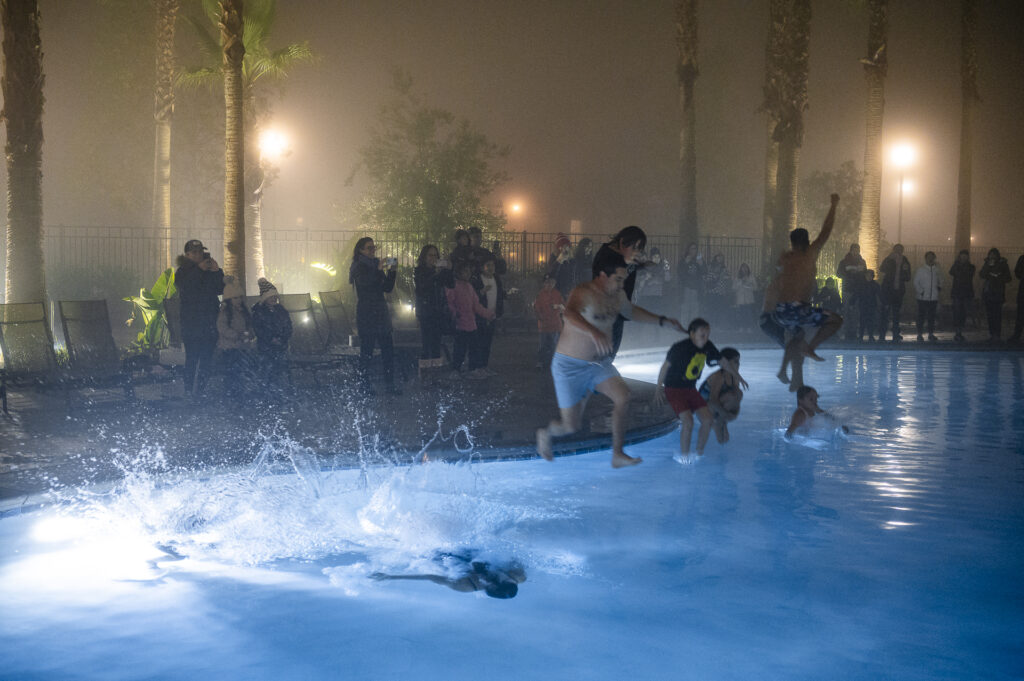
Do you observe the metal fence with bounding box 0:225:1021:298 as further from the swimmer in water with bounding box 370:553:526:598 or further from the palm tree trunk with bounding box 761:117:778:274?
the swimmer in water with bounding box 370:553:526:598

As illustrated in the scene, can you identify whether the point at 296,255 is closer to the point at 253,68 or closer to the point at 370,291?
the point at 253,68

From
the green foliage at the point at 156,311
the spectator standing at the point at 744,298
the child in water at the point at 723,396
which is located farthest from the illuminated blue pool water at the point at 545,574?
the spectator standing at the point at 744,298

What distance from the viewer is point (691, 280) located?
80.2ft

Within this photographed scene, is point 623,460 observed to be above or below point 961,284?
below

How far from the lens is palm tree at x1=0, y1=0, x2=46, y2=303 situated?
16.1 meters

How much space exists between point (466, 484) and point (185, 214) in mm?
47598

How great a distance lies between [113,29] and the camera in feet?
131

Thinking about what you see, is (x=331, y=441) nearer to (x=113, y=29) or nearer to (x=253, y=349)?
(x=253, y=349)

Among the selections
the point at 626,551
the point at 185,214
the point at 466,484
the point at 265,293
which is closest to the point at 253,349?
the point at 265,293

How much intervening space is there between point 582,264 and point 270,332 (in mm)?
5138

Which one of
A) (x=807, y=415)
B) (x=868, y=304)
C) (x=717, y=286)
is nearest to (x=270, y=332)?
(x=807, y=415)

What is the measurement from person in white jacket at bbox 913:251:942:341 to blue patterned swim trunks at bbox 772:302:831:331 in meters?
13.6

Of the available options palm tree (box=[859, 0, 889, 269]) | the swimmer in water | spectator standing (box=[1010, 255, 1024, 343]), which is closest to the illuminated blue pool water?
the swimmer in water

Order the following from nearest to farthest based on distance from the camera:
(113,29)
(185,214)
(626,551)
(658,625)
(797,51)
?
(658,625)
(626,551)
(797,51)
(113,29)
(185,214)
